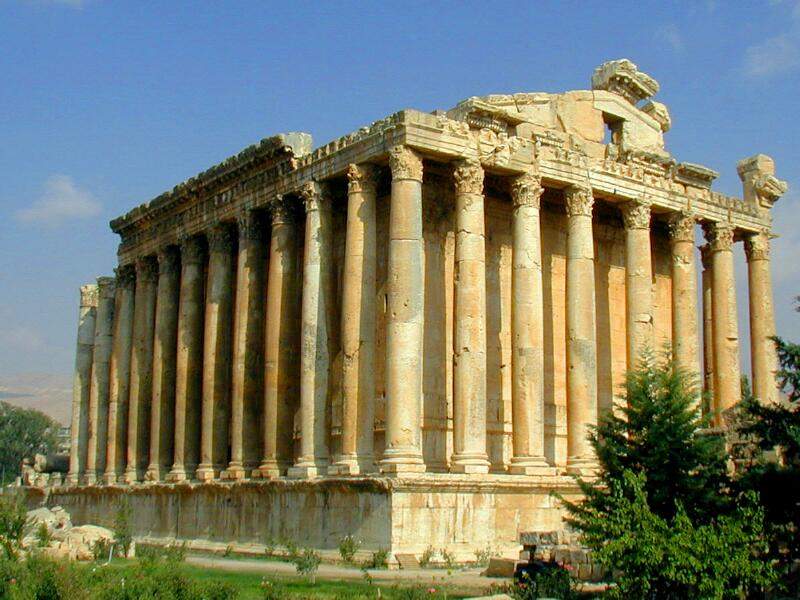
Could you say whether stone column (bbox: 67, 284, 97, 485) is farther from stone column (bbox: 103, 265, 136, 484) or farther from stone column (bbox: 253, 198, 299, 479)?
stone column (bbox: 253, 198, 299, 479)

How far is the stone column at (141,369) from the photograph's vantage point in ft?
114

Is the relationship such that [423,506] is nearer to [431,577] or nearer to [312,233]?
[431,577]

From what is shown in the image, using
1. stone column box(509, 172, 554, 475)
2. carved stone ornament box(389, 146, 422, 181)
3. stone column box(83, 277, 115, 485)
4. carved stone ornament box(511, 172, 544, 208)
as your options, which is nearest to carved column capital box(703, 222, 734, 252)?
carved stone ornament box(511, 172, 544, 208)

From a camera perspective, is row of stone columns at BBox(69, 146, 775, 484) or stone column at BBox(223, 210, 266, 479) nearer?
row of stone columns at BBox(69, 146, 775, 484)

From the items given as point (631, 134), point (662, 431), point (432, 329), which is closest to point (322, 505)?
point (432, 329)

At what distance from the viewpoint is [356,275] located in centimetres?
2538

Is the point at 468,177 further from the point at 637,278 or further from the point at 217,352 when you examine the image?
the point at 217,352

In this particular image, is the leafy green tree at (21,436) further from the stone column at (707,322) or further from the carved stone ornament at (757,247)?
the carved stone ornament at (757,247)

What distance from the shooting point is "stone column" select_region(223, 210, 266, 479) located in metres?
29.4

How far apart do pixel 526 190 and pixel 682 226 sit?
598cm

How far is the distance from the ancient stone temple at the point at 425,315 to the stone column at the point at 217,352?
7 centimetres

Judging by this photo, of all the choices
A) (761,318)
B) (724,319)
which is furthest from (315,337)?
(761,318)

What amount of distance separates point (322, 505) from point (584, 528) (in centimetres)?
1104

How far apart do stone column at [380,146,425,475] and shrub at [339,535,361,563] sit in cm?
168
